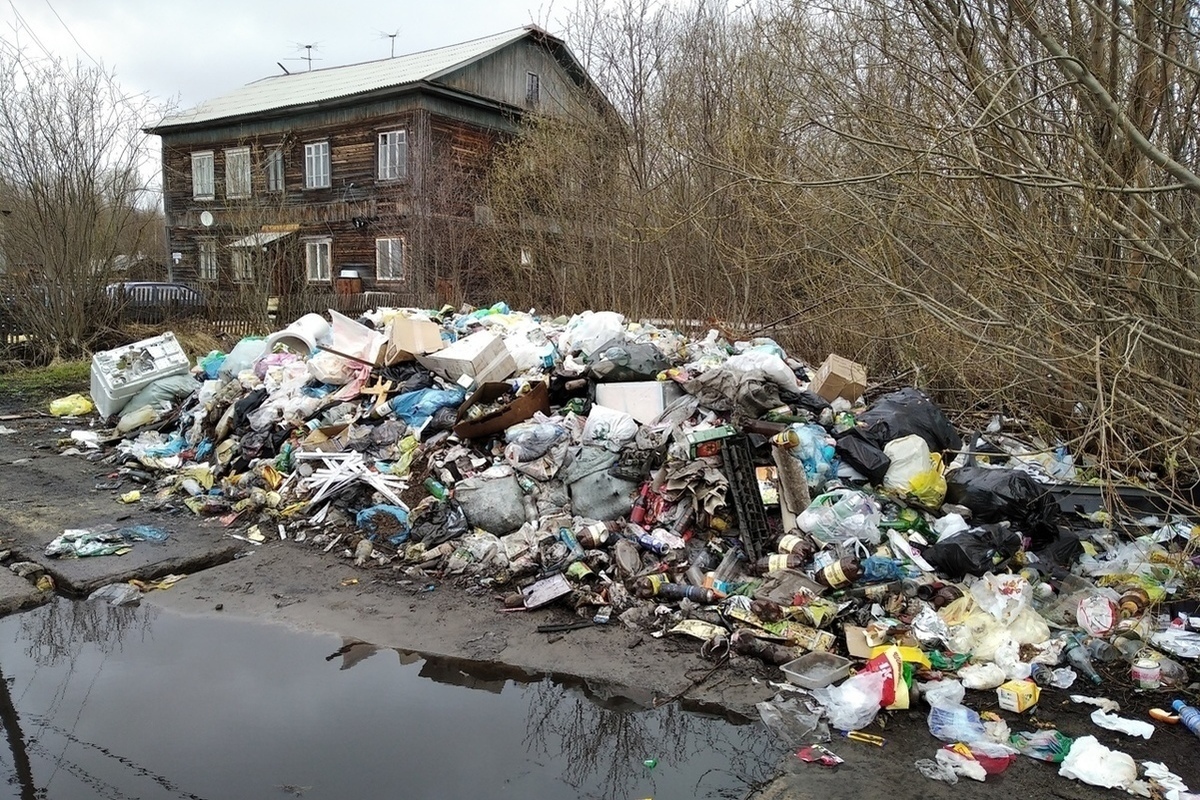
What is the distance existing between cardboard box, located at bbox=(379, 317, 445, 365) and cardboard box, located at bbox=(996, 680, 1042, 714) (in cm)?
541

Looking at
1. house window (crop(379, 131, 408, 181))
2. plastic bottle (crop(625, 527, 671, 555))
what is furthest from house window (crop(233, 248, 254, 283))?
plastic bottle (crop(625, 527, 671, 555))

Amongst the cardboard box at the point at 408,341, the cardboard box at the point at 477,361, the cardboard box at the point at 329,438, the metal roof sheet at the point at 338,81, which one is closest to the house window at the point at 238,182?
the metal roof sheet at the point at 338,81

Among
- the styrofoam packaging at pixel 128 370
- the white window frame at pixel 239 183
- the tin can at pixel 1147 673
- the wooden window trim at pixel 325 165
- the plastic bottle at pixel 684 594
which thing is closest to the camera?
the tin can at pixel 1147 673

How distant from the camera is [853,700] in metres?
3.51

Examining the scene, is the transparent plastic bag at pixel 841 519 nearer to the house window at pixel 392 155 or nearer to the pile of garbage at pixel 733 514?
the pile of garbage at pixel 733 514

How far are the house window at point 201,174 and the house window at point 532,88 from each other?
30.5 feet

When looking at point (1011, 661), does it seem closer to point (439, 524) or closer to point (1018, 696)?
point (1018, 696)

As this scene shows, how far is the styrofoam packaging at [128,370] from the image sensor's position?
882 centimetres

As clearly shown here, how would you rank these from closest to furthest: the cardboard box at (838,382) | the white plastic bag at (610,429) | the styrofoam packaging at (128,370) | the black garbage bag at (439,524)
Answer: the black garbage bag at (439,524)
the white plastic bag at (610,429)
the cardboard box at (838,382)
the styrofoam packaging at (128,370)

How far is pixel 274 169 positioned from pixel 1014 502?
20680 mm

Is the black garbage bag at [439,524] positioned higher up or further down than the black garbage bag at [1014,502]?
further down

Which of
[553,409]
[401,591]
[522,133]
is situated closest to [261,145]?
[522,133]

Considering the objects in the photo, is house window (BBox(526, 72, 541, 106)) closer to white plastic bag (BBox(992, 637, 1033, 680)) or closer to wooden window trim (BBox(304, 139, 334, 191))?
wooden window trim (BBox(304, 139, 334, 191))

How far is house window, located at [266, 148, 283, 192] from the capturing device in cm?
2070
